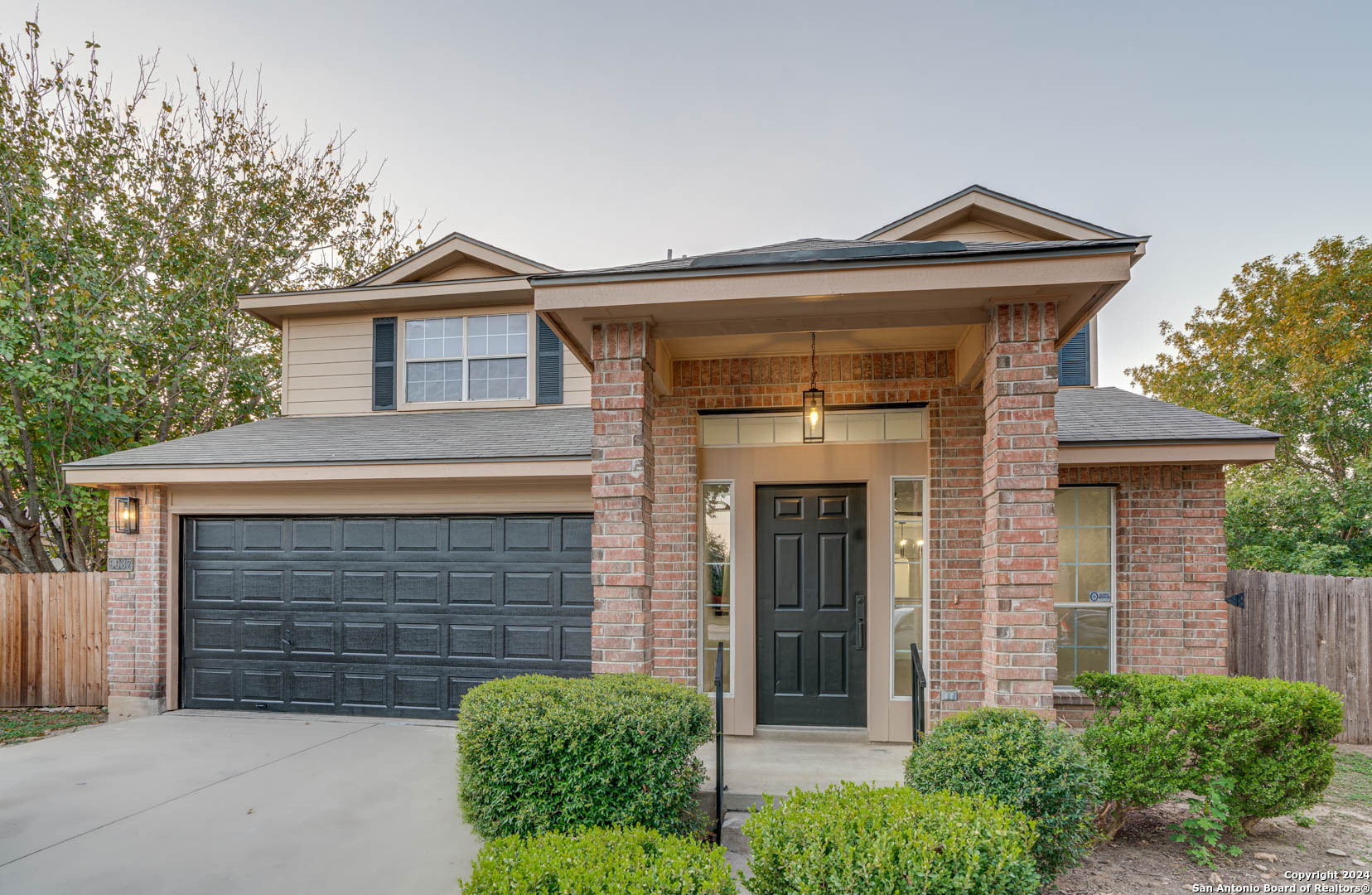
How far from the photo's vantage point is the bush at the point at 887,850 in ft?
7.45

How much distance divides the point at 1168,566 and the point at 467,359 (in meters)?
8.04

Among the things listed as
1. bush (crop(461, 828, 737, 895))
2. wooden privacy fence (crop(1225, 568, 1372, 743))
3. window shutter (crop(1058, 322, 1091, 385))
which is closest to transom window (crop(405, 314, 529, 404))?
window shutter (crop(1058, 322, 1091, 385))

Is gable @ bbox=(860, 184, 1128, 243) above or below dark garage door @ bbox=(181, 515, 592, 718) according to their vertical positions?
above

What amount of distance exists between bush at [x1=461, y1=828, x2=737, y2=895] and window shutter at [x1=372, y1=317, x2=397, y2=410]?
760 cm

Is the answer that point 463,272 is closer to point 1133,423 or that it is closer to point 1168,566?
point 1133,423

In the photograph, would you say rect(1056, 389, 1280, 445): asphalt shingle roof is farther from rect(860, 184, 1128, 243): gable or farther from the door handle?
the door handle

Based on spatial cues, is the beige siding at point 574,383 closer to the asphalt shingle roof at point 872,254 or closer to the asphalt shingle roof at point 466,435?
the asphalt shingle roof at point 466,435

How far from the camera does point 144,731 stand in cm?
683

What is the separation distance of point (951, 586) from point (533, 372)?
18.2 ft

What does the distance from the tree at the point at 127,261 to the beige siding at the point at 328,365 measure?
2432 mm

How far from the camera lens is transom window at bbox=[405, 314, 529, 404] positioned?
8844mm

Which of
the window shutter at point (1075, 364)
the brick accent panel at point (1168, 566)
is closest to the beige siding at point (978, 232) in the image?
the window shutter at point (1075, 364)

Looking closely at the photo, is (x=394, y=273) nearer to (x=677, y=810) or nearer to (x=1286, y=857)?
(x=677, y=810)

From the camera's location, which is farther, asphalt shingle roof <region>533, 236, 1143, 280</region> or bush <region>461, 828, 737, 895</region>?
asphalt shingle roof <region>533, 236, 1143, 280</region>
